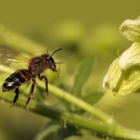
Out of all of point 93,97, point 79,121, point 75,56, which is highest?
point 75,56

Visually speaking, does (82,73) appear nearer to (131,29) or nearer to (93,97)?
(93,97)

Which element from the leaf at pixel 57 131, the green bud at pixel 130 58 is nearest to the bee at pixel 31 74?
the leaf at pixel 57 131

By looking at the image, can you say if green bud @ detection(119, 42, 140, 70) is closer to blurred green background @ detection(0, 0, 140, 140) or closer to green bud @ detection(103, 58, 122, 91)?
green bud @ detection(103, 58, 122, 91)

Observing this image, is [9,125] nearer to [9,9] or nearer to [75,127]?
[75,127]

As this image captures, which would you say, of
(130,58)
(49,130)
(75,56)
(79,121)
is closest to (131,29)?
(130,58)

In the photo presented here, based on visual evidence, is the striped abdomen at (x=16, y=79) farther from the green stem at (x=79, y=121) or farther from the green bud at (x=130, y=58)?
the green bud at (x=130, y=58)

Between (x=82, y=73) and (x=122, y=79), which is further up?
(x=82, y=73)
